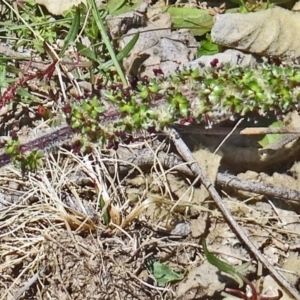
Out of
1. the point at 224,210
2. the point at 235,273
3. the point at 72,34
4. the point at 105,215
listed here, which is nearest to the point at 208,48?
the point at 72,34

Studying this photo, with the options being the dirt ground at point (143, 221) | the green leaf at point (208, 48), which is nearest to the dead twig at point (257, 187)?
the dirt ground at point (143, 221)

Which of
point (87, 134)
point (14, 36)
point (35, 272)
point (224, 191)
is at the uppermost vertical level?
point (14, 36)

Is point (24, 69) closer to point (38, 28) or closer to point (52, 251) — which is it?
point (38, 28)

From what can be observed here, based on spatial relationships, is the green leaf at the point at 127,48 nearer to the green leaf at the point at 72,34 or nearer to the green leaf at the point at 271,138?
the green leaf at the point at 72,34

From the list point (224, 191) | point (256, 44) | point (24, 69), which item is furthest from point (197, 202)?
point (24, 69)

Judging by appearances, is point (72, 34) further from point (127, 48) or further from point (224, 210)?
point (224, 210)

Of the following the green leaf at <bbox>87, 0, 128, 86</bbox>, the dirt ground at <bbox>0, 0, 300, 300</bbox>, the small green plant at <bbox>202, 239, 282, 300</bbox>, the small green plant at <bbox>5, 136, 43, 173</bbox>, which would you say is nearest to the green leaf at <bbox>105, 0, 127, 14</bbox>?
the green leaf at <bbox>87, 0, 128, 86</bbox>

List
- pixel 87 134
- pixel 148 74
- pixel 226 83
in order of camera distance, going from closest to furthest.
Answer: pixel 226 83, pixel 87 134, pixel 148 74
